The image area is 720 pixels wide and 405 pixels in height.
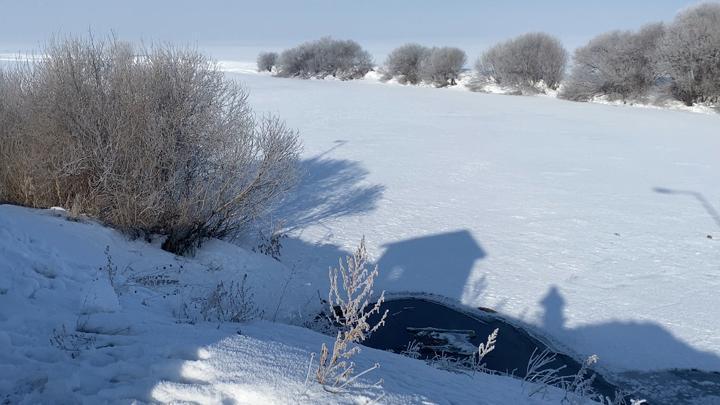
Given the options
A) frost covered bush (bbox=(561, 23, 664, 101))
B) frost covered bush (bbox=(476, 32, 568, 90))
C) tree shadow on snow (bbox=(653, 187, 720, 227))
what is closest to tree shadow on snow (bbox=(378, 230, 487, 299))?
tree shadow on snow (bbox=(653, 187, 720, 227))

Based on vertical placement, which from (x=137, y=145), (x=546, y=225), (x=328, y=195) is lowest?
(x=546, y=225)

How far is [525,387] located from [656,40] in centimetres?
4282

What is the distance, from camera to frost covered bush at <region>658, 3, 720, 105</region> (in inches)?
1374

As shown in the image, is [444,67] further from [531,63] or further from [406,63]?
[531,63]

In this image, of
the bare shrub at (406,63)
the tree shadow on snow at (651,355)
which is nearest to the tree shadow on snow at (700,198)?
the tree shadow on snow at (651,355)

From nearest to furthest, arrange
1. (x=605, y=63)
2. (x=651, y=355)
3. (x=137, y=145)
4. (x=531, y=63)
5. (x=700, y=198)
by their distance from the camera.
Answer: (x=651, y=355)
(x=137, y=145)
(x=700, y=198)
(x=605, y=63)
(x=531, y=63)

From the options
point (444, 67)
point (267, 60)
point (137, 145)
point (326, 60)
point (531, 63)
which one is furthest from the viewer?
point (267, 60)

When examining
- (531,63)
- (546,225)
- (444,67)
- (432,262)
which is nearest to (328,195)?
(432,262)

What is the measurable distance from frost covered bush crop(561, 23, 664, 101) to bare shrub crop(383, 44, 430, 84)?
2167cm

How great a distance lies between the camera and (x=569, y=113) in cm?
3306

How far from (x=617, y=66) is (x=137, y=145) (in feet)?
130

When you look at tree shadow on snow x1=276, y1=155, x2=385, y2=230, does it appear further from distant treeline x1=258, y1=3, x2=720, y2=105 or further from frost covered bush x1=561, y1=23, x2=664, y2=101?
frost covered bush x1=561, y1=23, x2=664, y2=101

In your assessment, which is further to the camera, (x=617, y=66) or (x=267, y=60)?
(x=267, y=60)

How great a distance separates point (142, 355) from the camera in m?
3.46
